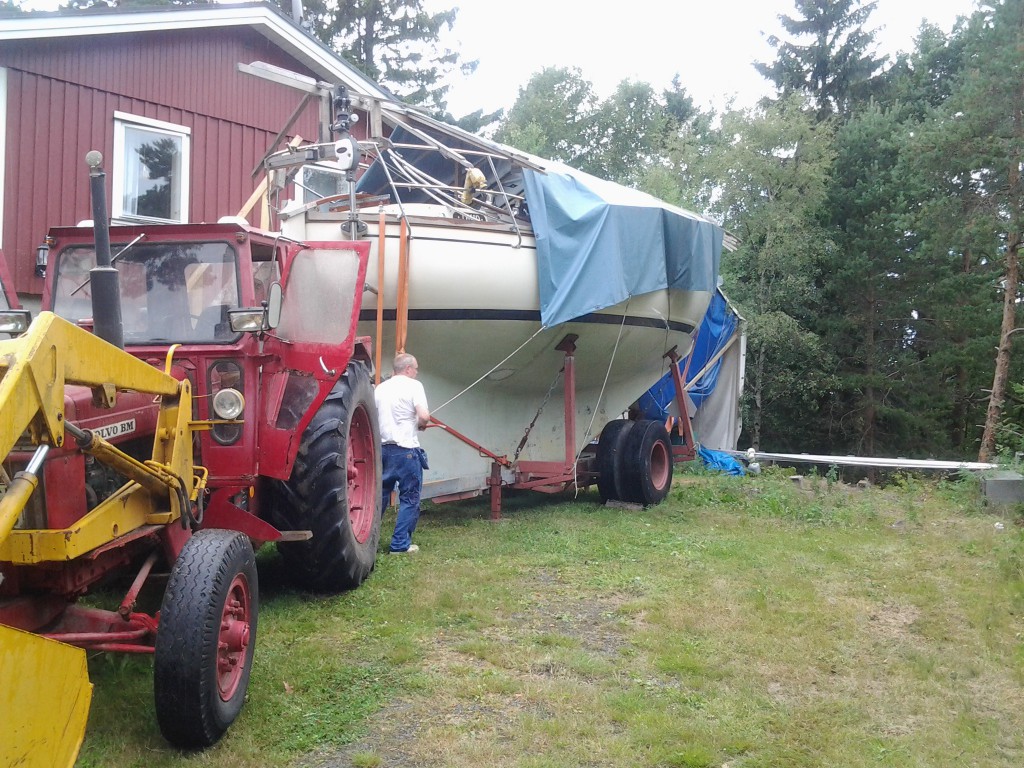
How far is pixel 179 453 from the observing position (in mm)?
3734

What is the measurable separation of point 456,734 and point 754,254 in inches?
837

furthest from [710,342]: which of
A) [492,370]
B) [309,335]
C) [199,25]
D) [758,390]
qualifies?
[758,390]

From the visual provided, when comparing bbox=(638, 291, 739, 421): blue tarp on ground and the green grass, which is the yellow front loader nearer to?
the green grass

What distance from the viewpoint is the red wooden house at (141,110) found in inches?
366

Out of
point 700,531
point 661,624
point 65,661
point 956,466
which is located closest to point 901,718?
point 661,624

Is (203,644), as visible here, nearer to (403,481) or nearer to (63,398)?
(63,398)

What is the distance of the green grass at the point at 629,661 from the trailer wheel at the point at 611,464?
153 cm

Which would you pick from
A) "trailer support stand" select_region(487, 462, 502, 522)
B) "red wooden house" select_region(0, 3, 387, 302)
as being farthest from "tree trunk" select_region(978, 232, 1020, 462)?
"red wooden house" select_region(0, 3, 387, 302)

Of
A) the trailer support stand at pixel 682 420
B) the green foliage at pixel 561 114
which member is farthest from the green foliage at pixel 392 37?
the trailer support stand at pixel 682 420

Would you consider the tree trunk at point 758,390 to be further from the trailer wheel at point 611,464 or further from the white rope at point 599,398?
the trailer wheel at point 611,464

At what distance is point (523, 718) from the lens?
12.2 ft

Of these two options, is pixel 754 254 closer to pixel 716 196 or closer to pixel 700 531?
pixel 716 196

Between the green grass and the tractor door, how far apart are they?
1141 mm

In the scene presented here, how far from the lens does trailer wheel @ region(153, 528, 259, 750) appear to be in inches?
123
